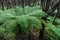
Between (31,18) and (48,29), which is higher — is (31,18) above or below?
above

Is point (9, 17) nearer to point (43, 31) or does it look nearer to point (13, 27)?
point (13, 27)

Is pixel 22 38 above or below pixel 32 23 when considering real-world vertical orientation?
below

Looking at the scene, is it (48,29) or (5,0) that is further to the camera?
(5,0)

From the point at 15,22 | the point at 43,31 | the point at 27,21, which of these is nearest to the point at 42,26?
the point at 43,31

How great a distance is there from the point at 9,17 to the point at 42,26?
1.04m

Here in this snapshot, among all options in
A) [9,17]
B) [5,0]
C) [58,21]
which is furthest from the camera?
[5,0]

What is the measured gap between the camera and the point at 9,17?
17.0 ft

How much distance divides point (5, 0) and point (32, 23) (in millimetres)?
4816

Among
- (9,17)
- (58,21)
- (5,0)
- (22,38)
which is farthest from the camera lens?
(5,0)

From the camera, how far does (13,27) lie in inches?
189

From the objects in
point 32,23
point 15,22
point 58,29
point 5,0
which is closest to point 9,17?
point 15,22

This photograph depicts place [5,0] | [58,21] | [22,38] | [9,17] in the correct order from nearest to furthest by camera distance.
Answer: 1. [22,38]
2. [9,17]
3. [58,21]
4. [5,0]

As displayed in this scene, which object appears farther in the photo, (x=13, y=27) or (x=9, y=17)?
(x=9, y=17)

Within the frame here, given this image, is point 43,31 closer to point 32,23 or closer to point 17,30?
point 32,23
